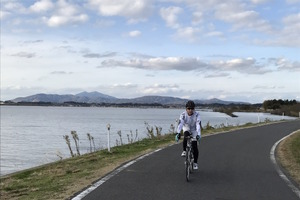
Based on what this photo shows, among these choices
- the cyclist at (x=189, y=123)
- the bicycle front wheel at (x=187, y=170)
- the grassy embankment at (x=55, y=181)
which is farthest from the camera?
the cyclist at (x=189, y=123)

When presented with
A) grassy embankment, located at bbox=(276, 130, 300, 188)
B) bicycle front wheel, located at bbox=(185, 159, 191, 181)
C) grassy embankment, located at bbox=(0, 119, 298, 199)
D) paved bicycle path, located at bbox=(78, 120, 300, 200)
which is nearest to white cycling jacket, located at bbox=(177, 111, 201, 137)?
bicycle front wheel, located at bbox=(185, 159, 191, 181)

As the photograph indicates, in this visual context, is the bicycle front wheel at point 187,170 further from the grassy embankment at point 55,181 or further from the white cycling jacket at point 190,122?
the grassy embankment at point 55,181

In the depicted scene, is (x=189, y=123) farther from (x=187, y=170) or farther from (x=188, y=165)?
(x=187, y=170)

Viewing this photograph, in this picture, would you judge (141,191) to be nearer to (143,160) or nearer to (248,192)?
(248,192)

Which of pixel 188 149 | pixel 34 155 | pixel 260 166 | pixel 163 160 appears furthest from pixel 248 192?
pixel 34 155

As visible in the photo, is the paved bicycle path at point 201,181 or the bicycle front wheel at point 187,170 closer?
the paved bicycle path at point 201,181

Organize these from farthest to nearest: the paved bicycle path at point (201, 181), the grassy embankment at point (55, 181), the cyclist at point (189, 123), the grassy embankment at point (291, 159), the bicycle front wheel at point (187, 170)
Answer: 1. the grassy embankment at point (291, 159)
2. the cyclist at point (189, 123)
3. the bicycle front wheel at point (187, 170)
4. the grassy embankment at point (55, 181)
5. the paved bicycle path at point (201, 181)

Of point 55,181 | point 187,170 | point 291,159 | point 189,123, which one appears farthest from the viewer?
point 291,159

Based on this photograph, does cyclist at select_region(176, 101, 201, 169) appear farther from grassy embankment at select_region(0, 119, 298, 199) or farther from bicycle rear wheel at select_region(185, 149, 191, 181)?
grassy embankment at select_region(0, 119, 298, 199)

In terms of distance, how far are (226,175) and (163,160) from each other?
314 cm

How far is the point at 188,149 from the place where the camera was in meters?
9.81

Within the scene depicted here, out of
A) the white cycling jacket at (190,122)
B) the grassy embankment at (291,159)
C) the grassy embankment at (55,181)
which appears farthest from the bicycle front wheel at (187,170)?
the grassy embankment at (291,159)

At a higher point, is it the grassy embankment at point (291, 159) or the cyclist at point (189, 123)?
the cyclist at point (189, 123)

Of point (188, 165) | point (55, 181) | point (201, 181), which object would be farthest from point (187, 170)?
point (55, 181)
